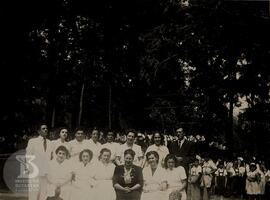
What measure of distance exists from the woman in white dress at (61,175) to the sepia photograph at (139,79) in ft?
0.07

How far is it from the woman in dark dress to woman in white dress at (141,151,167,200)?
1.10 feet

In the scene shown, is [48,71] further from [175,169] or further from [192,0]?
[175,169]

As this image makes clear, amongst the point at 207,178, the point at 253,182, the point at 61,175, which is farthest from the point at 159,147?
the point at 207,178

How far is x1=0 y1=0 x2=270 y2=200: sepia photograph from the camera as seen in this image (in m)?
11.6

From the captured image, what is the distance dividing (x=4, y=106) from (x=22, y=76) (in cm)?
122

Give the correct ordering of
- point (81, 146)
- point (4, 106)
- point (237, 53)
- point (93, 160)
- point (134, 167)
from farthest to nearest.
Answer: point (4, 106), point (237, 53), point (81, 146), point (93, 160), point (134, 167)

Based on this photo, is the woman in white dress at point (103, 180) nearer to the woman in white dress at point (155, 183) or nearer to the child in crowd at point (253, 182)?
the woman in white dress at point (155, 183)

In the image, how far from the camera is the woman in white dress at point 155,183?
1123 centimetres

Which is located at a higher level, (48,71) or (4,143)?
(48,71)

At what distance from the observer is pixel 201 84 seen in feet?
73.7

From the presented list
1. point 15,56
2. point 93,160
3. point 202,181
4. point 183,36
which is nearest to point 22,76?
point 15,56

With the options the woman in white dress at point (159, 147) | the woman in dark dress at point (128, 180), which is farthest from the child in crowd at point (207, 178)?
the woman in dark dress at point (128, 180)

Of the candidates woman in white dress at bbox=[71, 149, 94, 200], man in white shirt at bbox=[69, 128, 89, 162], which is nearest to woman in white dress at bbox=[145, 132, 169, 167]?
man in white shirt at bbox=[69, 128, 89, 162]

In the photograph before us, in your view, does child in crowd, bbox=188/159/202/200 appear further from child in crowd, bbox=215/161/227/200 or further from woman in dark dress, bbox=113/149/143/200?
woman in dark dress, bbox=113/149/143/200
